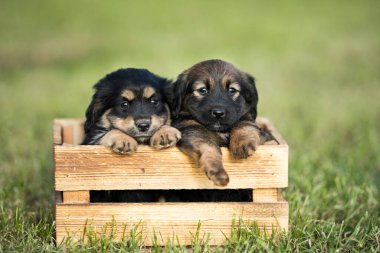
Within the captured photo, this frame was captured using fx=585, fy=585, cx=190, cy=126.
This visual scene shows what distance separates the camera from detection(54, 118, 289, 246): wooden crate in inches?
155

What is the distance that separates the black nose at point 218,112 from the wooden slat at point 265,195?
0.58 metres

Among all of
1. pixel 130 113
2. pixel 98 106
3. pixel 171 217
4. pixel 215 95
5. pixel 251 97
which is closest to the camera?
pixel 171 217

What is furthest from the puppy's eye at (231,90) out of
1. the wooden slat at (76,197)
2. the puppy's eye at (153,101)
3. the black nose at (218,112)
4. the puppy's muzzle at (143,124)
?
the wooden slat at (76,197)

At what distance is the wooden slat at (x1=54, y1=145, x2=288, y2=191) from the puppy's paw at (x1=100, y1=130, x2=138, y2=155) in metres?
0.05

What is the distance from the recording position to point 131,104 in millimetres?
4289

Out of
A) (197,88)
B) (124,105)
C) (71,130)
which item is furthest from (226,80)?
(71,130)

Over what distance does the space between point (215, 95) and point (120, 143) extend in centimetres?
85

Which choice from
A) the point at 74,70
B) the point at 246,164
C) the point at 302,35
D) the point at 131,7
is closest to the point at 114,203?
the point at 246,164

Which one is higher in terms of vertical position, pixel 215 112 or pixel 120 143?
pixel 215 112

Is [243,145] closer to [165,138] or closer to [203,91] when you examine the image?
[165,138]

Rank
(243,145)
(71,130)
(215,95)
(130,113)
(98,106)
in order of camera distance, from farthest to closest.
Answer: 1. (71,130)
2. (98,106)
3. (215,95)
4. (130,113)
5. (243,145)

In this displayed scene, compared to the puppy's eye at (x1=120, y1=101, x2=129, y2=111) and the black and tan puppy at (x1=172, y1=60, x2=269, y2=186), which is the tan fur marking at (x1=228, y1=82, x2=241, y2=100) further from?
the puppy's eye at (x1=120, y1=101, x2=129, y2=111)

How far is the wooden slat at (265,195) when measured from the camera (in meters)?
4.07

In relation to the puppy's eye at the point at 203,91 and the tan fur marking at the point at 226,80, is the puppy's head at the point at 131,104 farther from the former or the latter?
the tan fur marking at the point at 226,80
